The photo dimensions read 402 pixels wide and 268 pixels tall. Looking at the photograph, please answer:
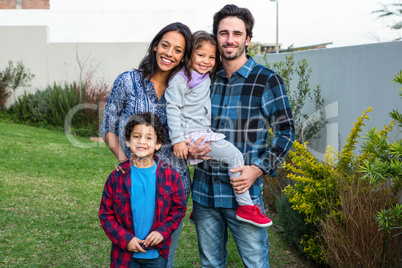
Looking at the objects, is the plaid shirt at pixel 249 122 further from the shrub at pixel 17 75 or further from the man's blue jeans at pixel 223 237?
the shrub at pixel 17 75

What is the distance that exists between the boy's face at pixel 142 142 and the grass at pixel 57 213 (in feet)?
7.37

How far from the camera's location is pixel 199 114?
264 cm

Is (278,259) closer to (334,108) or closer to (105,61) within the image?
(334,108)

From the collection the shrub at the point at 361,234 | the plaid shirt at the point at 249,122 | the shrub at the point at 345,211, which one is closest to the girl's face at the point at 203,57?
the plaid shirt at the point at 249,122

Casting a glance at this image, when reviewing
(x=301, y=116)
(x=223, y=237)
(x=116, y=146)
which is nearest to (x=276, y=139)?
(x=223, y=237)

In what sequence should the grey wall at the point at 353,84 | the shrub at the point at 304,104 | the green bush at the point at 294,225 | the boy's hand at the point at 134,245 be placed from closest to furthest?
1. the boy's hand at the point at 134,245
2. the grey wall at the point at 353,84
3. the green bush at the point at 294,225
4. the shrub at the point at 304,104

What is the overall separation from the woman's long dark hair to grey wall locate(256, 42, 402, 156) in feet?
7.16

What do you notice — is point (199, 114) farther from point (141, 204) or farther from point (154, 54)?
point (141, 204)

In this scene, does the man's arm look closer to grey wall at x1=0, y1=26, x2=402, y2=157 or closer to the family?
the family

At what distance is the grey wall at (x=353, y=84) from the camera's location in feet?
13.7

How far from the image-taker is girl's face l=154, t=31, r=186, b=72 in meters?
2.58

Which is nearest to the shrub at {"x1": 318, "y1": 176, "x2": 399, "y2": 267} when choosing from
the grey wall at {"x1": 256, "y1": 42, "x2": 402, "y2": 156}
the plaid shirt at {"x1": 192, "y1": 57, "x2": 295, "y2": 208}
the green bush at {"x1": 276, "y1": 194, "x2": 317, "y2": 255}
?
the green bush at {"x1": 276, "y1": 194, "x2": 317, "y2": 255}

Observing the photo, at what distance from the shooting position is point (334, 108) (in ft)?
18.8

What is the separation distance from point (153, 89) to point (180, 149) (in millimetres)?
409
